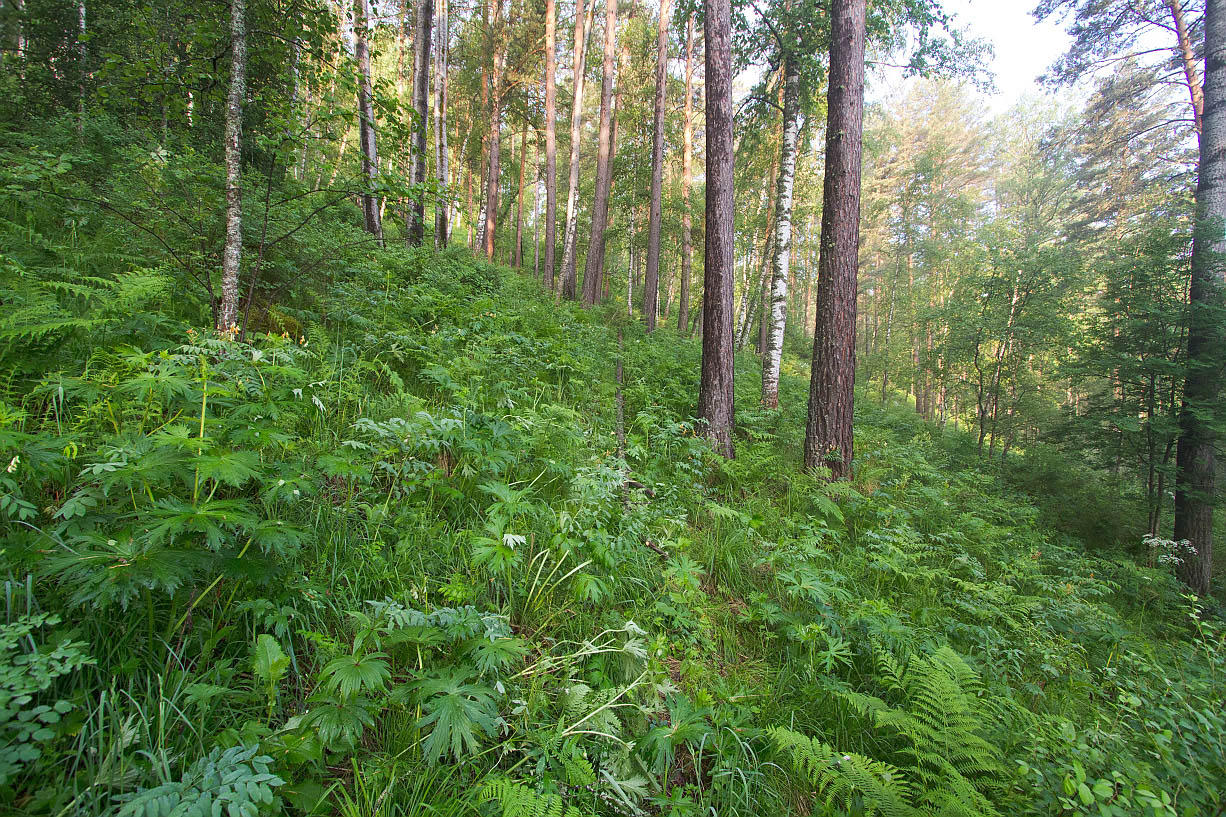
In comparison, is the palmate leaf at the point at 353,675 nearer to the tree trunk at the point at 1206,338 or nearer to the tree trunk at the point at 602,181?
the tree trunk at the point at 1206,338

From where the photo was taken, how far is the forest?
64.4 inches

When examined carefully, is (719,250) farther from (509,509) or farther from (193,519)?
(193,519)

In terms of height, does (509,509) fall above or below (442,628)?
above

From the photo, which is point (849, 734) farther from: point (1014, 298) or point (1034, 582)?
point (1014, 298)

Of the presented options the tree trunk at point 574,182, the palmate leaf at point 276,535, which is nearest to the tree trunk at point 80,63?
the palmate leaf at point 276,535

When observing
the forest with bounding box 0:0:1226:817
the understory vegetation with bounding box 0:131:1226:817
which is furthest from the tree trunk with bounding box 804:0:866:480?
the understory vegetation with bounding box 0:131:1226:817

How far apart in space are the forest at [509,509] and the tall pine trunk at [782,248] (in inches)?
3.0

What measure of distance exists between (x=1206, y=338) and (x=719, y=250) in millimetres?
8144

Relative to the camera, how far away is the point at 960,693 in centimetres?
215

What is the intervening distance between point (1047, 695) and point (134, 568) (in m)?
4.64

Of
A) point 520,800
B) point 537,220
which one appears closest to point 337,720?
point 520,800

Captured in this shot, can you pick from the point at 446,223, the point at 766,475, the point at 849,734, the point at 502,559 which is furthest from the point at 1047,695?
the point at 446,223

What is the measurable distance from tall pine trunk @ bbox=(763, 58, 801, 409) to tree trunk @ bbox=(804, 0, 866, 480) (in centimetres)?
291

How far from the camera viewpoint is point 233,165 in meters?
3.77
